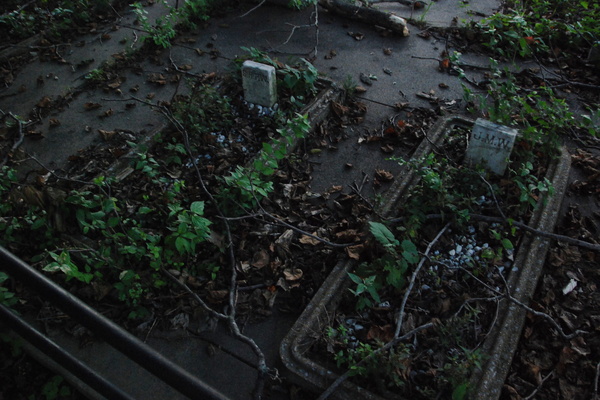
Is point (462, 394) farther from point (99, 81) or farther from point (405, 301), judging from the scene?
point (99, 81)

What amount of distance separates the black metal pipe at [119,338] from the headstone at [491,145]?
302cm

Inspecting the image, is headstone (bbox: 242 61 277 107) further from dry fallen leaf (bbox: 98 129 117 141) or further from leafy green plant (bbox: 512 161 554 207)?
leafy green plant (bbox: 512 161 554 207)

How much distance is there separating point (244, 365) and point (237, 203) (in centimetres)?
112

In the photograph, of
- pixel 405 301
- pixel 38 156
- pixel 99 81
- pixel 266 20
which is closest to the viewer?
pixel 405 301

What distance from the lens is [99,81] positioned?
4.98 m

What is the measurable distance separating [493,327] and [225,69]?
3744mm

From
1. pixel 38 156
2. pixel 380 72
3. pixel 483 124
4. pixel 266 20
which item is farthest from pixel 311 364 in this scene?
pixel 266 20

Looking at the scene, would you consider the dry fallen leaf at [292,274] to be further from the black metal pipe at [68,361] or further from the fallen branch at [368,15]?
the fallen branch at [368,15]

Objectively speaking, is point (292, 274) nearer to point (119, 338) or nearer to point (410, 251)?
point (410, 251)

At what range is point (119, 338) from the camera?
48.0 inches

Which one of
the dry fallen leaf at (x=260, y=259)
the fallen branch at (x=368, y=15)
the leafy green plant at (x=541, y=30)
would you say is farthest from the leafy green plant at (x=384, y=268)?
the fallen branch at (x=368, y=15)

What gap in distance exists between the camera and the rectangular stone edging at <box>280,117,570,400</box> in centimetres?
255

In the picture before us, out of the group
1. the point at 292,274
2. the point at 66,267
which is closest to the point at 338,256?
the point at 292,274

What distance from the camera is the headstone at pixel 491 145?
3479 millimetres
